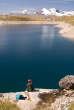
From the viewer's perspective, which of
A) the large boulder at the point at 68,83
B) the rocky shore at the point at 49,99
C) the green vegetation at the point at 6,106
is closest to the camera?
the green vegetation at the point at 6,106

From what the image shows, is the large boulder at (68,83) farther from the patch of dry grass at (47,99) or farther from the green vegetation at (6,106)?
the green vegetation at (6,106)

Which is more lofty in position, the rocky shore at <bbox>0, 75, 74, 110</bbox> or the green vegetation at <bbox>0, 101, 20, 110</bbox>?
the green vegetation at <bbox>0, 101, 20, 110</bbox>

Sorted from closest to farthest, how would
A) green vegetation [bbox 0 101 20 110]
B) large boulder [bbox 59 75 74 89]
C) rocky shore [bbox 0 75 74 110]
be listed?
green vegetation [bbox 0 101 20 110] < rocky shore [bbox 0 75 74 110] < large boulder [bbox 59 75 74 89]

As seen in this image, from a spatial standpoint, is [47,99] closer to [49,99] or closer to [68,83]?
[49,99]

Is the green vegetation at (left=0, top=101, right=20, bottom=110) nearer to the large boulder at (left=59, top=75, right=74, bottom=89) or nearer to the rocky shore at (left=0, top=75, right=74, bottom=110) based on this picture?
the rocky shore at (left=0, top=75, right=74, bottom=110)

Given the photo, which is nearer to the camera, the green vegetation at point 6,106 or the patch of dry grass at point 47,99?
the green vegetation at point 6,106

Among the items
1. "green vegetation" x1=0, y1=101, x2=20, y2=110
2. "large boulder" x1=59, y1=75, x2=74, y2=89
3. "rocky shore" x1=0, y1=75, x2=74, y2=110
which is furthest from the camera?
"large boulder" x1=59, y1=75, x2=74, y2=89

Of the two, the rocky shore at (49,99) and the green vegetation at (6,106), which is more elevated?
the green vegetation at (6,106)

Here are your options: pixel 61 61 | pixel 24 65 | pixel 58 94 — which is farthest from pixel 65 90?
pixel 61 61

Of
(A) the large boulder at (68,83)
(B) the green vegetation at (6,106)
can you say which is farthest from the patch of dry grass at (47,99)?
(B) the green vegetation at (6,106)

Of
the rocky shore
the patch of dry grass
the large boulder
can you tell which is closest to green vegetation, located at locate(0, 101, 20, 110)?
the rocky shore

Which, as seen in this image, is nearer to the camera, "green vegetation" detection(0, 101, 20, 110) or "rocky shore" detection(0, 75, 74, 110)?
"green vegetation" detection(0, 101, 20, 110)

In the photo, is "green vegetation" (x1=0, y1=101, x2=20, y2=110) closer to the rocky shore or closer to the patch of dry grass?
the rocky shore

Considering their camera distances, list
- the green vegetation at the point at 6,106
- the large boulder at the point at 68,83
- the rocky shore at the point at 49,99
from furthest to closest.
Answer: the large boulder at the point at 68,83
the rocky shore at the point at 49,99
the green vegetation at the point at 6,106
